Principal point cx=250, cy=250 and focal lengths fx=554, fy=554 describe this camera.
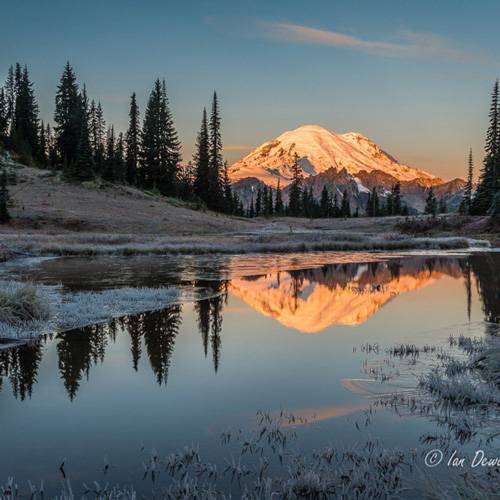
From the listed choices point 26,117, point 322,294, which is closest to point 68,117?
point 26,117

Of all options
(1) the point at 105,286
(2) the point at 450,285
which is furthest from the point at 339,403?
(2) the point at 450,285

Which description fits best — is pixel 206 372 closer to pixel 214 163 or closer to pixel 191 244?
pixel 191 244

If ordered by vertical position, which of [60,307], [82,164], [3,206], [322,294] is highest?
[82,164]

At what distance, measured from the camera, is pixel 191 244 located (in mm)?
47812

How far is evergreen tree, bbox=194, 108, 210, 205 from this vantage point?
3824 inches

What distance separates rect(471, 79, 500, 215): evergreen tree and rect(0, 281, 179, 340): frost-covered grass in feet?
220

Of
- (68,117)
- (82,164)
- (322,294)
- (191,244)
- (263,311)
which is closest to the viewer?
(263,311)

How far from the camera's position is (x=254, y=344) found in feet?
43.8

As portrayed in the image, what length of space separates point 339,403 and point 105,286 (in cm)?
1623

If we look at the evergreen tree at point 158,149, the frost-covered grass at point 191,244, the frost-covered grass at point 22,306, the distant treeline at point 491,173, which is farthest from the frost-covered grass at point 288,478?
the evergreen tree at point 158,149

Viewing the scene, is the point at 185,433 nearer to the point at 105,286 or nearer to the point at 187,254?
the point at 105,286

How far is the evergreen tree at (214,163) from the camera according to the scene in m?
95.5

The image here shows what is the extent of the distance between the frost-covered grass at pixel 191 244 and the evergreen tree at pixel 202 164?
38488 millimetres

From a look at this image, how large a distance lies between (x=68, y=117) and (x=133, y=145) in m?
11.5
